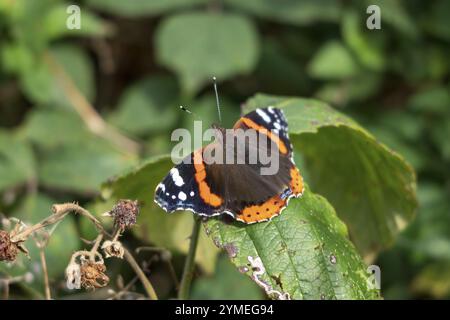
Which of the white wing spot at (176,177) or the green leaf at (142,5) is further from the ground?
the green leaf at (142,5)

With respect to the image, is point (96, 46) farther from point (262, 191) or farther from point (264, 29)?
point (262, 191)

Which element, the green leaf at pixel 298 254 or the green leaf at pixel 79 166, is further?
the green leaf at pixel 79 166

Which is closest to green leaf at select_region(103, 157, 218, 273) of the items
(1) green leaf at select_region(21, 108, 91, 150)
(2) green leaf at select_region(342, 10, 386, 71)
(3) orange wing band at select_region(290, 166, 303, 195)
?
(3) orange wing band at select_region(290, 166, 303, 195)

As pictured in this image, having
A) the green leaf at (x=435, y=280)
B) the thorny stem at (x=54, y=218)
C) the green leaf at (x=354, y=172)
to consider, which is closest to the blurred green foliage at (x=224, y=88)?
the green leaf at (x=435, y=280)

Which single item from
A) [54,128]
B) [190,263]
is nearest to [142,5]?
[54,128]

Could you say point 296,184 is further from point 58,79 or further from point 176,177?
point 58,79

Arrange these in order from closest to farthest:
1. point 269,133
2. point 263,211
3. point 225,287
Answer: point 263,211 < point 269,133 < point 225,287

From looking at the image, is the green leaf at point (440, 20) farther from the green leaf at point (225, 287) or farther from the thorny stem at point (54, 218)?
the thorny stem at point (54, 218)
